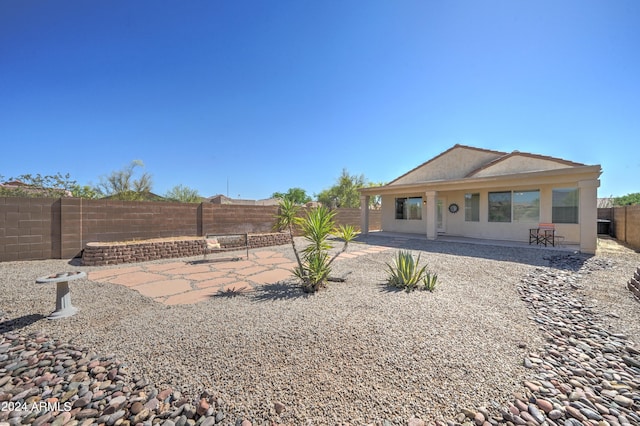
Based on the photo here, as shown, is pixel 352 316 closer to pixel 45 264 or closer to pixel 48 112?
pixel 45 264

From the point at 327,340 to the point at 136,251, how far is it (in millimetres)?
7762

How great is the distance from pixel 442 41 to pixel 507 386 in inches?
383

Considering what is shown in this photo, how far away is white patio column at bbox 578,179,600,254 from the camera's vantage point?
7579 mm

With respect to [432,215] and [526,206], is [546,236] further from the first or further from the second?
[432,215]

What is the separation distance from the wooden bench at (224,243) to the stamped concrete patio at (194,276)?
0.50 metres

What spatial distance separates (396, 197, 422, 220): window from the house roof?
1158 mm

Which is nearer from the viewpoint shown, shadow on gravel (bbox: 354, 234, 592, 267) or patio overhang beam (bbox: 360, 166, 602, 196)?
shadow on gravel (bbox: 354, 234, 592, 267)

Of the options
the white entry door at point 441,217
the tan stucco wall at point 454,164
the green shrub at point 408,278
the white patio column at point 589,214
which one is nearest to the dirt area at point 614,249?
the white patio column at point 589,214

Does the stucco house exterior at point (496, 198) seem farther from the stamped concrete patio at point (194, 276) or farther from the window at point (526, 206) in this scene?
the stamped concrete patio at point (194, 276)

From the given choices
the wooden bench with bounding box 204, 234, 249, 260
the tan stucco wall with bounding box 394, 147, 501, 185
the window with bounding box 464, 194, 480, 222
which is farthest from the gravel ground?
the tan stucco wall with bounding box 394, 147, 501, 185

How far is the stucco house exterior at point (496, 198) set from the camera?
8.05 metres

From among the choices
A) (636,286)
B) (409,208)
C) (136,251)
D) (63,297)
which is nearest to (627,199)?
(409,208)

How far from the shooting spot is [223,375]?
225cm

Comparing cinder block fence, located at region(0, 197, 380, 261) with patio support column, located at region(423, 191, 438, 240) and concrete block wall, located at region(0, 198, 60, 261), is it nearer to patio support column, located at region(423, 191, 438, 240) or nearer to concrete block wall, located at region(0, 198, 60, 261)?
concrete block wall, located at region(0, 198, 60, 261)
